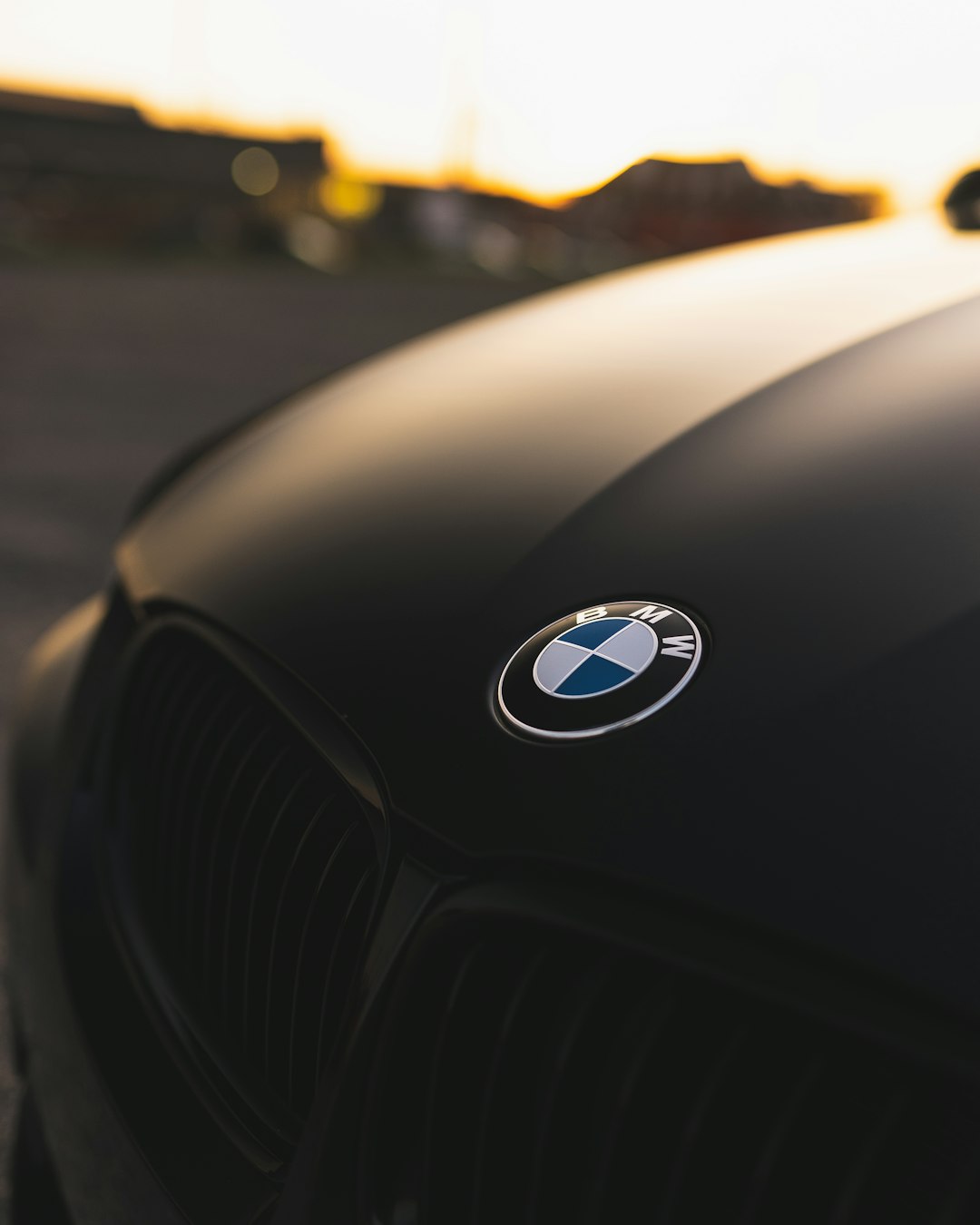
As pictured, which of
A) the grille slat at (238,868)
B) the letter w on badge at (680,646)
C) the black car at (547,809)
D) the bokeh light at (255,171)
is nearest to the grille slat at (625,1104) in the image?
the black car at (547,809)

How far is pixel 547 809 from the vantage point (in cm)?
95

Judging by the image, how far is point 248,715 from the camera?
4.31 ft

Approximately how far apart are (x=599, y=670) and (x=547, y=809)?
0.15 meters

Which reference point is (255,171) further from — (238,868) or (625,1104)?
(625,1104)

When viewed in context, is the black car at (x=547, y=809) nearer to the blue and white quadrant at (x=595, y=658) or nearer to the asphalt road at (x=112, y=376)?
the blue and white quadrant at (x=595, y=658)

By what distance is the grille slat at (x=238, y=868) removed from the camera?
3.73ft

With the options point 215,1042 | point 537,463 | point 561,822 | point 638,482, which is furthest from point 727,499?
point 215,1042

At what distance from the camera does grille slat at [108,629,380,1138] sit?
1.14m

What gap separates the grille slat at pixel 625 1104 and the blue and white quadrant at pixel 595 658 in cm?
20

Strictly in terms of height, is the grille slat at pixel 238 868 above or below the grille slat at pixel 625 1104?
above

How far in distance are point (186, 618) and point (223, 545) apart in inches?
4.7

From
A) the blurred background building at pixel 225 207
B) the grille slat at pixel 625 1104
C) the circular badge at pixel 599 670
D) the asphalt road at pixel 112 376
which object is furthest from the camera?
Result: the blurred background building at pixel 225 207

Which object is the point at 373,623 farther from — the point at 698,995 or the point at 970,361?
the point at 970,361

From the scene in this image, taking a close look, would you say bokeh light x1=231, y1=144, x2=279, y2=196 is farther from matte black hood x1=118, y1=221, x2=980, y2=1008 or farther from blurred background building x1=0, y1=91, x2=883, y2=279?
matte black hood x1=118, y1=221, x2=980, y2=1008
